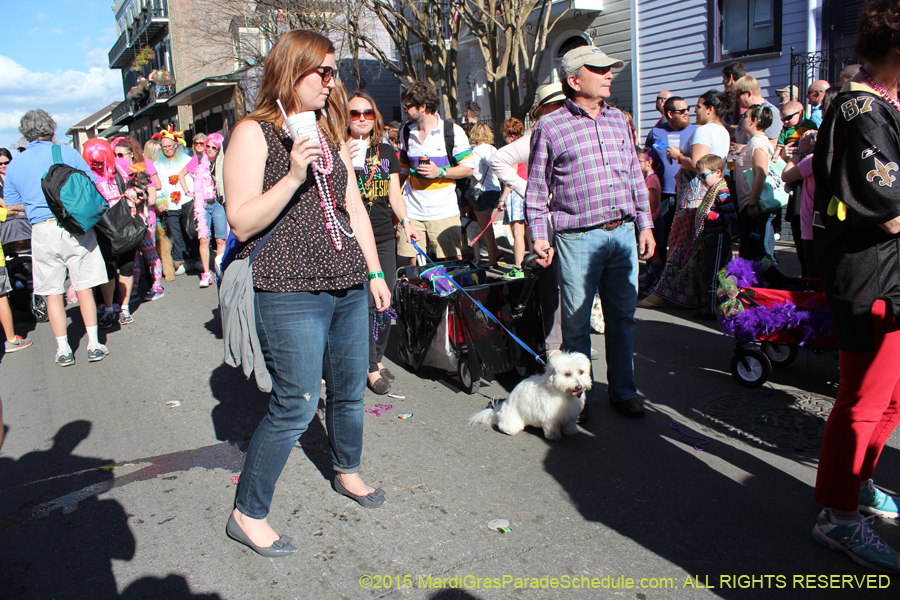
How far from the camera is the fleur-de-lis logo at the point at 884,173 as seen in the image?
2.39 meters

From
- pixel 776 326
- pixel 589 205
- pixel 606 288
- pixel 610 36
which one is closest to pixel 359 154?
pixel 589 205

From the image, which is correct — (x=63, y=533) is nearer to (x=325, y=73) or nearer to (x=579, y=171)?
(x=325, y=73)

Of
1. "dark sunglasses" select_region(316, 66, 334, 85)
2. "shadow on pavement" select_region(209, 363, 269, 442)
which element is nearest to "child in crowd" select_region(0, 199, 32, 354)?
"shadow on pavement" select_region(209, 363, 269, 442)

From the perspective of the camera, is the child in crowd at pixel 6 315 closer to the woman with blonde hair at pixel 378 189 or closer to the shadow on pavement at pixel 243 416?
the shadow on pavement at pixel 243 416

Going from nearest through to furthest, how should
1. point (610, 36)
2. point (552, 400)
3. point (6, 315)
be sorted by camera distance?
1. point (552, 400)
2. point (6, 315)
3. point (610, 36)

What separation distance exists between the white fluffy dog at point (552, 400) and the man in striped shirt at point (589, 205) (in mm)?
340

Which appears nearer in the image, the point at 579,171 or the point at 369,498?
the point at 369,498

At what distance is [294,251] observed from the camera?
2.73 metres

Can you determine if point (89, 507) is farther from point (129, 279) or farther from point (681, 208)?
point (681, 208)

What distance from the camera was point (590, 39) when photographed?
1680cm

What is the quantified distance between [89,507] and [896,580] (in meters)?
3.70

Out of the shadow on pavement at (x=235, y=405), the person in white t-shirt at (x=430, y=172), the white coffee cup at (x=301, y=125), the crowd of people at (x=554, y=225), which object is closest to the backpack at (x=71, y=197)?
the crowd of people at (x=554, y=225)

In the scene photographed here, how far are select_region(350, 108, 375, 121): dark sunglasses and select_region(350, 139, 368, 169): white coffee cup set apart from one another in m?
0.18

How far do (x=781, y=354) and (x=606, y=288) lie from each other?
173 centimetres
